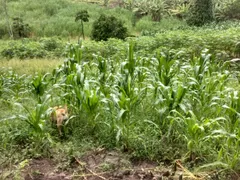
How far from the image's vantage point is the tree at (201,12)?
15000 mm

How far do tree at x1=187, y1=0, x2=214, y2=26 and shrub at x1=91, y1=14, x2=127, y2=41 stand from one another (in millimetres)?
4965

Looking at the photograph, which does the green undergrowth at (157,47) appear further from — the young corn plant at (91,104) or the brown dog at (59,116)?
the young corn plant at (91,104)

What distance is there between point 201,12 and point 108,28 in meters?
5.67

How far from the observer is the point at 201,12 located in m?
15.1

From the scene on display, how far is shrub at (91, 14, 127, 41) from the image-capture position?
1156 centimetres

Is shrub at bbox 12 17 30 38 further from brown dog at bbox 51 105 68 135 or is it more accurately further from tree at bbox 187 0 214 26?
brown dog at bbox 51 105 68 135

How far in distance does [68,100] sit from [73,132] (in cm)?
42

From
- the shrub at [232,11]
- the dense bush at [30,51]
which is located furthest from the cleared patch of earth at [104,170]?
the shrub at [232,11]

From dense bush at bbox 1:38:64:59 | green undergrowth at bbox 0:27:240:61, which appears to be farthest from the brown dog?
dense bush at bbox 1:38:64:59

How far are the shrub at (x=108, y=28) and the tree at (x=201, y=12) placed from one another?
4.96 metres

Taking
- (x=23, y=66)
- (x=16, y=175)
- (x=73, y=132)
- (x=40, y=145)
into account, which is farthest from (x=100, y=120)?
(x=23, y=66)

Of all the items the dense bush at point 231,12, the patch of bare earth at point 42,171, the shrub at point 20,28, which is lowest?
the patch of bare earth at point 42,171

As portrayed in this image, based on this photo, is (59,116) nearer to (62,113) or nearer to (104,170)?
(62,113)

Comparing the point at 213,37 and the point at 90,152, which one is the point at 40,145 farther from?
the point at 213,37
